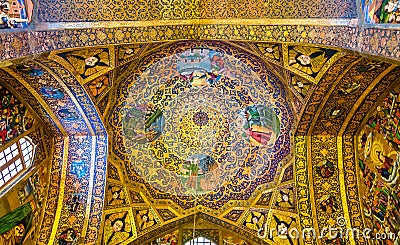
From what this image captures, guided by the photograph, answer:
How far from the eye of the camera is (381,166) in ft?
34.4

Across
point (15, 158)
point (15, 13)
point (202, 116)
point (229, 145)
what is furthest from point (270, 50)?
point (15, 158)

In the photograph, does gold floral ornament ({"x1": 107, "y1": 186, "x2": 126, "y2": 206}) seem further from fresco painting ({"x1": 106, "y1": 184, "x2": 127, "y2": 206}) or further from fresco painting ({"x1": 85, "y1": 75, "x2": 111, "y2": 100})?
fresco painting ({"x1": 85, "y1": 75, "x2": 111, "y2": 100})

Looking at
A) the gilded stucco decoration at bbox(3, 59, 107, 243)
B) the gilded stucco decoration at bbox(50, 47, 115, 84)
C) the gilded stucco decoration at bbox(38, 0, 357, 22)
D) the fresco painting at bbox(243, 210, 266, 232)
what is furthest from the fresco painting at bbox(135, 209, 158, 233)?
the gilded stucco decoration at bbox(38, 0, 357, 22)

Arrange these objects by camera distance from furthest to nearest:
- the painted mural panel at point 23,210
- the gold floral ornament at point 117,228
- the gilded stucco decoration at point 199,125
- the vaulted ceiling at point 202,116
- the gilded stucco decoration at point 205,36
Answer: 1. the gold floral ornament at point 117,228
2. the gilded stucco decoration at point 199,125
3. the painted mural panel at point 23,210
4. the vaulted ceiling at point 202,116
5. the gilded stucco decoration at point 205,36

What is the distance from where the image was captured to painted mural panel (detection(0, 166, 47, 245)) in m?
10.1

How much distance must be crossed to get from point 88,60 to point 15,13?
91.2 inches

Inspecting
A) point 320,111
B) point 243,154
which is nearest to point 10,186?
point 243,154

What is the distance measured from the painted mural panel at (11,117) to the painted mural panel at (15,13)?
8.10 ft

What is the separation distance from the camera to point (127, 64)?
34.1 ft

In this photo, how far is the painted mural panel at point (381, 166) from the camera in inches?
392

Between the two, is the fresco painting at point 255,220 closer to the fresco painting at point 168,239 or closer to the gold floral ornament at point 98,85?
the fresco painting at point 168,239

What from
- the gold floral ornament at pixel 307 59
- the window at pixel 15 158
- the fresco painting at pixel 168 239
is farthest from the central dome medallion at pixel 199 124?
the window at pixel 15 158

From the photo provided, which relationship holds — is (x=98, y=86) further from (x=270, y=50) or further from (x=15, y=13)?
(x=270, y=50)

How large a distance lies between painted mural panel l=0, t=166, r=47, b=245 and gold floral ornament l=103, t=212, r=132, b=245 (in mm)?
1567
